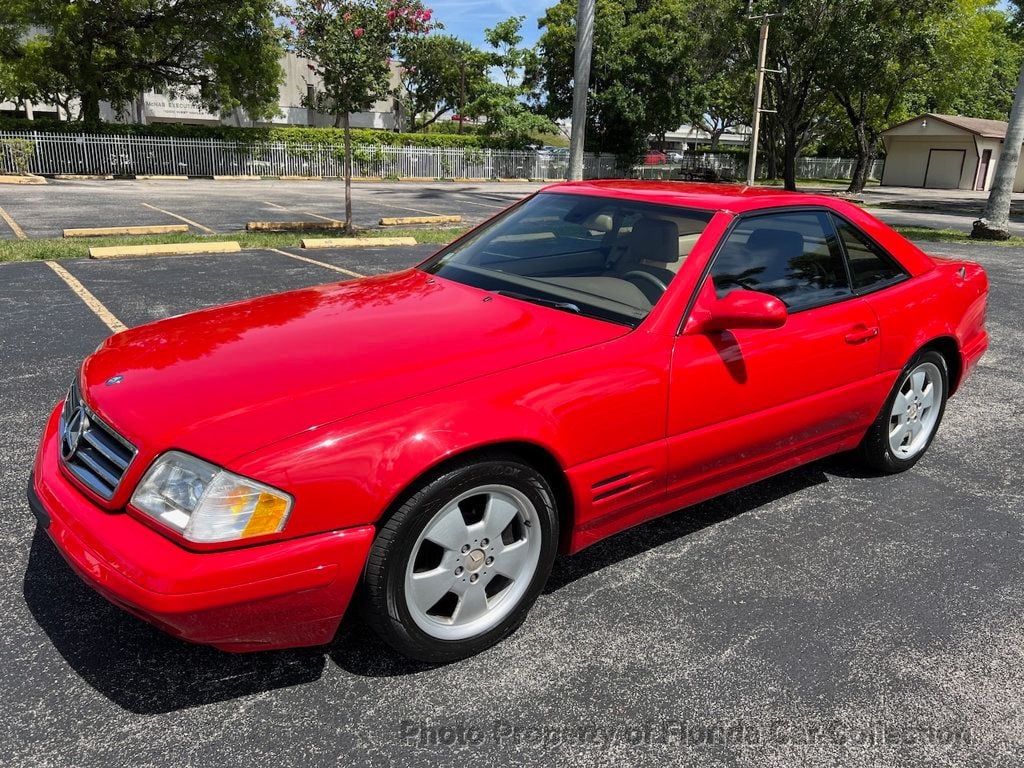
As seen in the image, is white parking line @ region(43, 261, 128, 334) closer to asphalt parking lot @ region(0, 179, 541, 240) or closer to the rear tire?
asphalt parking lot @ region(0, 179, 541, 240)

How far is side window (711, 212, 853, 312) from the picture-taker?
332 cm

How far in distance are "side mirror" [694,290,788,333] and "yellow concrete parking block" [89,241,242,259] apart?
8983mm

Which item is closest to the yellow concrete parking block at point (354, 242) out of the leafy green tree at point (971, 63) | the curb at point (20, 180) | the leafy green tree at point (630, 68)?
the curb at point (20, 180)

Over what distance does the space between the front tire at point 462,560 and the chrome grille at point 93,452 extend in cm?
81

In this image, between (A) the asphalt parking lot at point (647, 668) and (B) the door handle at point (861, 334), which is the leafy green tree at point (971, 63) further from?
(A) the asphalt parking lot at point (647, 668)

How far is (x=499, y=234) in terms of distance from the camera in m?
3.94

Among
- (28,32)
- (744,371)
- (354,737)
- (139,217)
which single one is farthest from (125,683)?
(28,32)

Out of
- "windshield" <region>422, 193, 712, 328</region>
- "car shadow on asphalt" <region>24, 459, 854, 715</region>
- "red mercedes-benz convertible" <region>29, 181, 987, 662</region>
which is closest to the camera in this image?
"red mercedes-benz convertible" <region>29, 181, 987, 662</region>

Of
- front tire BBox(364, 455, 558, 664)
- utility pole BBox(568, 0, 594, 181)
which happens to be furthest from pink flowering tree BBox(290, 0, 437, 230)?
front tire BBox(364, 455, 558, 664)

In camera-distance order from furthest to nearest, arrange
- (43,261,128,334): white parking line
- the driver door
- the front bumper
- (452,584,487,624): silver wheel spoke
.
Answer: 1. (43,261,128,334): white parking line
2. the driver door
3. (452,584,487,624): silver wheel spoke
4. the front bumper

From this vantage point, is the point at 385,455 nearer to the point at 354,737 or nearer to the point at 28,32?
the point at 354,737

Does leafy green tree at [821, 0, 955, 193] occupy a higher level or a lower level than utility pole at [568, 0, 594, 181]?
higher

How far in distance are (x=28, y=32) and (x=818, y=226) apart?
3010 cm

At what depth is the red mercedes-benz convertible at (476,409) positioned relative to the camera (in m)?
2.19
